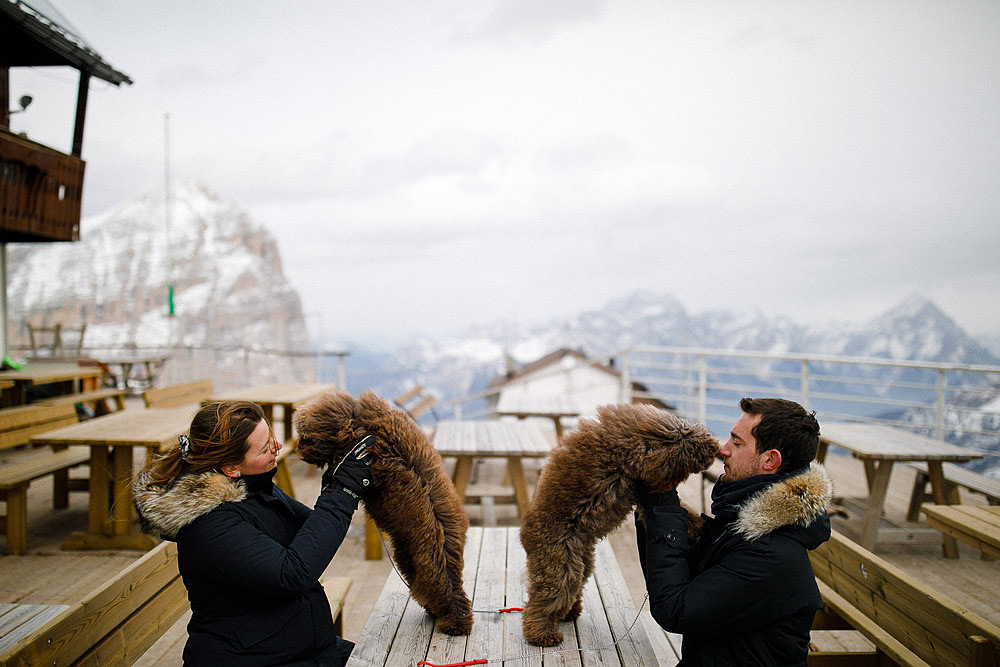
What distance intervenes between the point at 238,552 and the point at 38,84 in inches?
382

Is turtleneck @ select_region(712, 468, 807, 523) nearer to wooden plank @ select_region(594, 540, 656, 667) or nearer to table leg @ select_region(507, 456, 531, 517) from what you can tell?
wooden plank @ select_region(594, 540, 656, 667)

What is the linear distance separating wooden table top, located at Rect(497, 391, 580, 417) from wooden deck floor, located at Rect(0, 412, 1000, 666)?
0.94m

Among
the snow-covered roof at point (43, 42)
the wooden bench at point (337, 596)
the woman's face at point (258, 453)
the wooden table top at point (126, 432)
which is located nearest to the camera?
the woman's face at point (258, 453)

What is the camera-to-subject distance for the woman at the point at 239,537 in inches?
58.6

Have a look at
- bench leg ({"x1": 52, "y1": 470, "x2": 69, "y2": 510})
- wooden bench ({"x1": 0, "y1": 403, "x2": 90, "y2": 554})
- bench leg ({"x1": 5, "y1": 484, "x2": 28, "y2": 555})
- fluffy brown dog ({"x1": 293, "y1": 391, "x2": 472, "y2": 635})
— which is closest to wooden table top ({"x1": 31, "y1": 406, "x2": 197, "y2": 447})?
wooden bench ({"x1": 0, "y1": 403, "x2": 90, "y2": 554})

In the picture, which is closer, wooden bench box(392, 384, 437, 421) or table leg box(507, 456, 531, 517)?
table leg box(507, 456, 531, 517)

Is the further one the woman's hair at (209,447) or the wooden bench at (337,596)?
the wooden bench at (337,596)

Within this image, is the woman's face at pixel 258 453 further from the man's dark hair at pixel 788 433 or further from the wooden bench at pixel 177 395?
the wooden bench at pixel 177 395

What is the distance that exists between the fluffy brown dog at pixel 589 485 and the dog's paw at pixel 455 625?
201 millimetres

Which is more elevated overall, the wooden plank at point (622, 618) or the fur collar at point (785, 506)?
the fur collar at point (785, 506)

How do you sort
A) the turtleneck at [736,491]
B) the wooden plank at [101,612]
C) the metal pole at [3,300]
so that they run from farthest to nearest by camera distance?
the metal pole at [3,300]
the turtleneck at [736,491]
the wooden plank at [101,612]

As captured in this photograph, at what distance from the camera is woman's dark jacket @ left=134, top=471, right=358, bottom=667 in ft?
4.87

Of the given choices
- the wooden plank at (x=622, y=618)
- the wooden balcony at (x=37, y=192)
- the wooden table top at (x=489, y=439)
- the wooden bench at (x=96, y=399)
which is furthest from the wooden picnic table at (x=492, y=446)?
the wooden balcony at (x=37, y=192)

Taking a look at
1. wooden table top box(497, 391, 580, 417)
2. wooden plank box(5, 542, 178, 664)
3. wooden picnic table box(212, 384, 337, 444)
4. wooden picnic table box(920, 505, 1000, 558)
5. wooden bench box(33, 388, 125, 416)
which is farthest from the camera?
wooden bench box(33, 388, 125, 416)
